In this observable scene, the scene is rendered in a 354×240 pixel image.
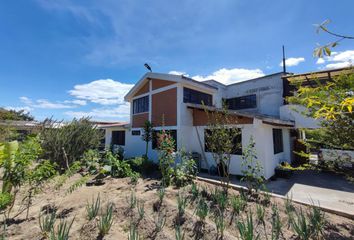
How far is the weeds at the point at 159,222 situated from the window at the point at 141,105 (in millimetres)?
12879

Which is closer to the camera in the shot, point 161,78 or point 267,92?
point 161,78

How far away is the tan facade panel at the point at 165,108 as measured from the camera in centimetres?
1459

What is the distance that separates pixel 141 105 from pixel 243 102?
1253cm

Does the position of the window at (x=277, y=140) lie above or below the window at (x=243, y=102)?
below

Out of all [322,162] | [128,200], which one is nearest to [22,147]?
→ [128,200]

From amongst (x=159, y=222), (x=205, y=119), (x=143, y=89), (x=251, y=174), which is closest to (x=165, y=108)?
(x=205, y=119)

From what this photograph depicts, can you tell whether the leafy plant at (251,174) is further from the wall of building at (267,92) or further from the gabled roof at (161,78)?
the wall of building at (267,92)

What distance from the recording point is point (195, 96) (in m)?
15.7

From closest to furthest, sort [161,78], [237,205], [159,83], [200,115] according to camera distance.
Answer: [237,205], [200,115], [161,78], [159,83]

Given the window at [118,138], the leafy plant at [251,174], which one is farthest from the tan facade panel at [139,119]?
the leafy plant at [251,174]

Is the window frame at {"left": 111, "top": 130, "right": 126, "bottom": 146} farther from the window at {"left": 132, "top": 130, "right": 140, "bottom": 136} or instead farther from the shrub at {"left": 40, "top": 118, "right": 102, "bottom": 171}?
the shrub at {"left": 40, "top": 118, "right": 102, "bottom": 171}

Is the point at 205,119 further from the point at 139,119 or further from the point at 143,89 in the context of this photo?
the point at 143,89

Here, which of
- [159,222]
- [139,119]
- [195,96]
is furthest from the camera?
[139,119]

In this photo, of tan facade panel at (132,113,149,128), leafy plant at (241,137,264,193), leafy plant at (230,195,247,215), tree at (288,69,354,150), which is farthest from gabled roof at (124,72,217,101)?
tree at (288,69,354,150)
